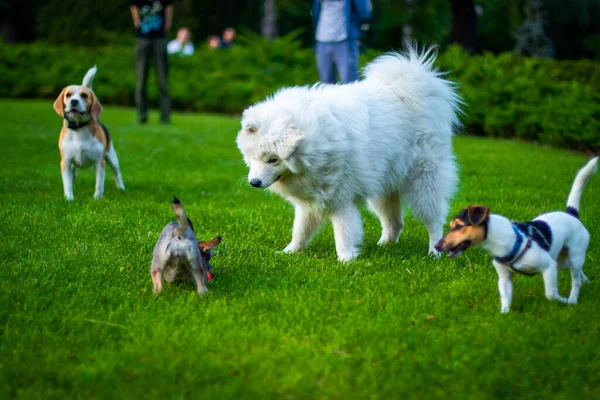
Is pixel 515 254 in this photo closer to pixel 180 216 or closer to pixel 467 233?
pixel 467 233

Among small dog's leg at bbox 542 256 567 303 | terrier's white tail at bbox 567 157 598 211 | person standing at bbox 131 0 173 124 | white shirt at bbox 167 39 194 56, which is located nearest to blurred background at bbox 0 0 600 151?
white shirt at bbox 167 39 194 56

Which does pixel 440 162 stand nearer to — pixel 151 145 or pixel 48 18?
pixel 151 145

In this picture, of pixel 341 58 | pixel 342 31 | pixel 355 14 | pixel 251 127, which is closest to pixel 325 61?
pixel 341 58

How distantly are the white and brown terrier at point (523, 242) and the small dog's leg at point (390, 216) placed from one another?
212cm

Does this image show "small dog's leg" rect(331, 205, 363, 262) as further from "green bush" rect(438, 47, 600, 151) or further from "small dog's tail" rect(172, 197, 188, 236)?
"green bush" rect(438, 47, 600, 151)

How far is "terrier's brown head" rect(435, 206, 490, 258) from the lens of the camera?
11.9 feet

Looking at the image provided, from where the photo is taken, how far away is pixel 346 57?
29.8 ft

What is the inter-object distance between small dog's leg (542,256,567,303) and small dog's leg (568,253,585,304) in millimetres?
146

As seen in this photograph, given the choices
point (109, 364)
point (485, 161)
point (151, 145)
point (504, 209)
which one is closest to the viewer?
point (109, 364)

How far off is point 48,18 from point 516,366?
123 ft

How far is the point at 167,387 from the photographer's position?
3068 mm

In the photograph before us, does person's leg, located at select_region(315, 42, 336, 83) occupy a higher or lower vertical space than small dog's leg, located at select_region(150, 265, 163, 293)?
higher

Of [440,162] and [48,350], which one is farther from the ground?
[440,162]

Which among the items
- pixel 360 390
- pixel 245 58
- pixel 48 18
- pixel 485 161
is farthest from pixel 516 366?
pixel 48 18
